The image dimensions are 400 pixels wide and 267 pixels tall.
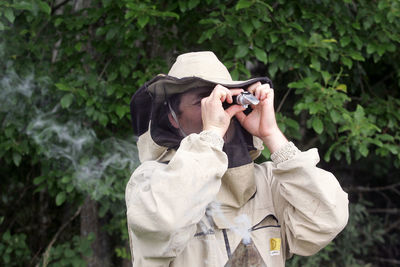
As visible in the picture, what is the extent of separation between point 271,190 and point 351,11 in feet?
7.12

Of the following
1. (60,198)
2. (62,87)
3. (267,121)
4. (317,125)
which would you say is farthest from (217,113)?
(60,198)

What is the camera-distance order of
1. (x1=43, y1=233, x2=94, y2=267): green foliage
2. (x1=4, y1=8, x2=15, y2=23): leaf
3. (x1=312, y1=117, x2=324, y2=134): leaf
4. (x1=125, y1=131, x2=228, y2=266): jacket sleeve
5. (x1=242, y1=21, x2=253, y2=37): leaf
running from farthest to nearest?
1. (x1=43, y1=233, x2=94, y2=267): green foliage
2. (x1=312, y1=117, x2=324, y2=134): leaf
3. (x1=242, y1=21, x2=253, y2=37): leaf
4. (x1=4, y1=8, x2=15, y2=23): leaf
5. (x1=125, y1=131, x2=228, y2=266): jacket sleeve

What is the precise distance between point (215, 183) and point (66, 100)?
1813 mm

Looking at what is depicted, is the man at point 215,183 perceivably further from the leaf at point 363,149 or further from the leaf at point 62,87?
the leaf at point 363,149

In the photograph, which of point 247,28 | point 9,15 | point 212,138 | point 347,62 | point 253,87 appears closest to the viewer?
point 212,138

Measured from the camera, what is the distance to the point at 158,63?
329 cm

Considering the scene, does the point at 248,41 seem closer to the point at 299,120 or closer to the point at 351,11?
the point at 351,11

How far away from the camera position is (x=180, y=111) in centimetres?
187

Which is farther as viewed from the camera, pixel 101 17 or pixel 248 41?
pixel 101 17

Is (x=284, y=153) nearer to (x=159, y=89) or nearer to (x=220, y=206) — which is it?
(x=220, y=206)

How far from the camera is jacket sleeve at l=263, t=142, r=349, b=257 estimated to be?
5.38 feet

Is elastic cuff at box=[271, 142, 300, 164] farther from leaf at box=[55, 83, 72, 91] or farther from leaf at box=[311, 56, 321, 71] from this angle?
leaf at box=[55, 83, 72, 91]

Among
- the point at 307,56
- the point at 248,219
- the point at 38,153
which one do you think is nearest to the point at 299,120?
the point at 307,56

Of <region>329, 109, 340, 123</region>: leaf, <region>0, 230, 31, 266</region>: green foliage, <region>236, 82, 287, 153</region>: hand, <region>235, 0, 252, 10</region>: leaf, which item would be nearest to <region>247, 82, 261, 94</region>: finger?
<region>236, 82, 287, 153</region>: hand
